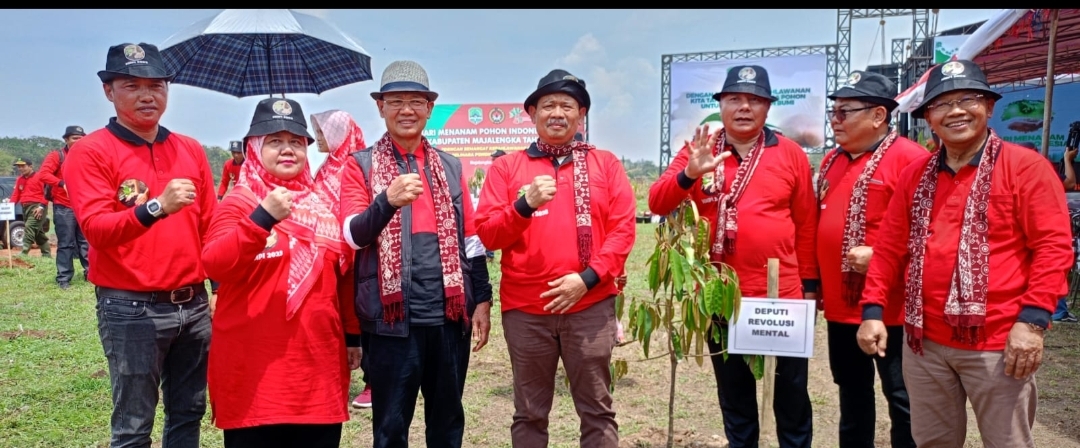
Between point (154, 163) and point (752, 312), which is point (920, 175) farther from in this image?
point (154, 163)

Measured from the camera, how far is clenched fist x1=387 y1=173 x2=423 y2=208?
273cm

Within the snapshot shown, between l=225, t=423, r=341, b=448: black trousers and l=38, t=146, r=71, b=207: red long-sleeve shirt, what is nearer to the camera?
l=225, t=423, r=341, b=448: black trousers

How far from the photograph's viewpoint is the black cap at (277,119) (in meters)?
2.74

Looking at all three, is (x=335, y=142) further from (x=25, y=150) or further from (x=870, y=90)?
(x=25, y=150)

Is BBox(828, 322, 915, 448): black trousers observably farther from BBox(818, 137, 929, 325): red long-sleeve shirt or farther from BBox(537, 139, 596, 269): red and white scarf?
BBox(537, 139, 596, 269): red and white scarf

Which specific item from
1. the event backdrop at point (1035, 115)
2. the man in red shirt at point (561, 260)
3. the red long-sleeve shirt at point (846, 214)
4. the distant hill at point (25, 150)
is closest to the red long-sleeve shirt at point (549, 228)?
the man in red shirt at point (561, 260)

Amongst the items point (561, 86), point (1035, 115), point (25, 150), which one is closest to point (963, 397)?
point (561, 86)

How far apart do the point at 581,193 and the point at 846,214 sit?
1314mm

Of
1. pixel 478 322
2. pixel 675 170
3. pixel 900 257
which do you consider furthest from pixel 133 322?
pixel 900 257

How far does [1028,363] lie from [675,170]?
157 centimetres

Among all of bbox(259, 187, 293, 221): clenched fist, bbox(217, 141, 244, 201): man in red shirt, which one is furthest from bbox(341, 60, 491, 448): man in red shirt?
bbox(217, 141, 244, 201): man in red shirt

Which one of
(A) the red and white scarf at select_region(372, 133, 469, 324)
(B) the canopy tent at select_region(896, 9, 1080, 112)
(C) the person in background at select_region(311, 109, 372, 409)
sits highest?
(B) the canopy tent at select_region(896, 9, 1080, 112)

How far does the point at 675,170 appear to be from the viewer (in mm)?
3406

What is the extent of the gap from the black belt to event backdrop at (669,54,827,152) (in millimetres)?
24342
